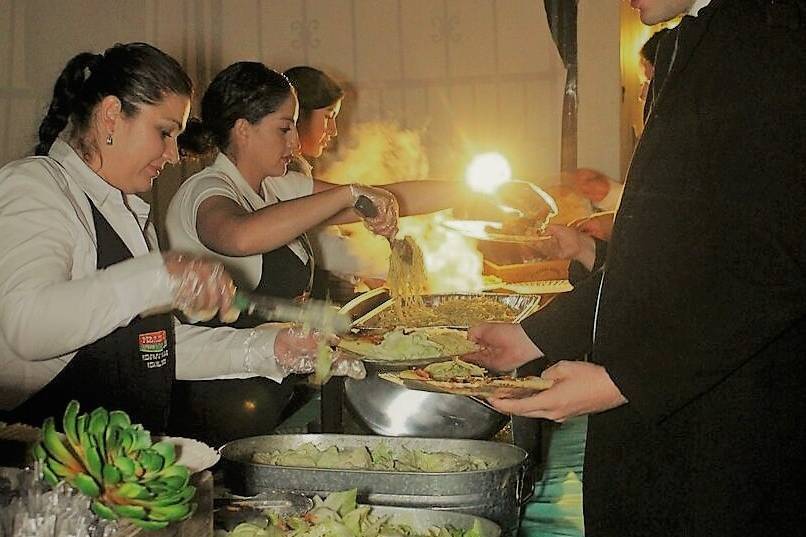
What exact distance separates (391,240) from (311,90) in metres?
0.98

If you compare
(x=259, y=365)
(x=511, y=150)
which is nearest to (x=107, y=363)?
(x=259, y=365)

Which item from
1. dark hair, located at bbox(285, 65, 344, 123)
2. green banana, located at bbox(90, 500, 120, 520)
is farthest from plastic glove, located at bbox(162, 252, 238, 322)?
dark hair, located at bbox(285, 65, 344, 123)

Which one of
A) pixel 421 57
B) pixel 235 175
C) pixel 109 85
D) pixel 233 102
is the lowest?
pixel 235 175

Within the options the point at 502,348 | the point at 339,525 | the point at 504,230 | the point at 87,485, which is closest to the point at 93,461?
the point at 87,485

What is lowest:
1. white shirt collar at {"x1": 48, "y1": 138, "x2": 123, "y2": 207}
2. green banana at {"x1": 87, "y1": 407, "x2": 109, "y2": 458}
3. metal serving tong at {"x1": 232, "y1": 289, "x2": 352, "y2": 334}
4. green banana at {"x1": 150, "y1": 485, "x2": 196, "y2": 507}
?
green banana at {"x1": 150, "y1": 485, "x2": 196, "y2": 507}

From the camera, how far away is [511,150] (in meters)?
5.62

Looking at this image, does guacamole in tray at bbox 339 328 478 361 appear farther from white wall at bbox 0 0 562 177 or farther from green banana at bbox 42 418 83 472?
white wall at bbox 0 0 562 177

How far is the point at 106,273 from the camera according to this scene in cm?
186

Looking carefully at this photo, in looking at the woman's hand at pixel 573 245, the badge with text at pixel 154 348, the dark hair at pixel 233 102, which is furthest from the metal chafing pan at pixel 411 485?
the dark hair at pixel 233 102

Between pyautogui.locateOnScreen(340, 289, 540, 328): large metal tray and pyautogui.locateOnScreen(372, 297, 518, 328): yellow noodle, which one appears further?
pyautogui.locateOnScreen(340, 289, 540, 328): large metal tray

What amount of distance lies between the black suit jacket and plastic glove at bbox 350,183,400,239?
→ 130 cm

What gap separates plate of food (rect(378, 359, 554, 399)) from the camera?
180 centimetres

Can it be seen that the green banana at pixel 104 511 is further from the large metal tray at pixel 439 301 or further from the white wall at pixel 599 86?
the white wall at pixel 599 86

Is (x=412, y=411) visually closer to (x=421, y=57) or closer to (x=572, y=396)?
(x=572, y=396)
